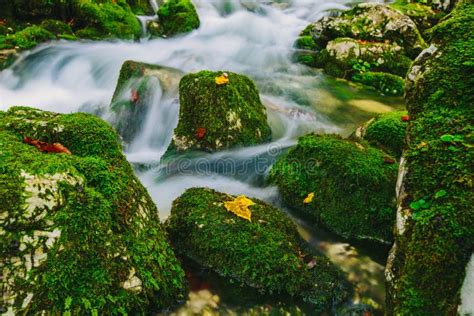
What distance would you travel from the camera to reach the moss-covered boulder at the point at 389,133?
17.2 ft

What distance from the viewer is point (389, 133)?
5.38 metres

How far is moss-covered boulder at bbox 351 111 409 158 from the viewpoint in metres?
5.25

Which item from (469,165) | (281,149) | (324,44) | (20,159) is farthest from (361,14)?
(20,159)

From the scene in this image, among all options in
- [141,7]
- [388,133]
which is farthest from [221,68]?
[141,7]

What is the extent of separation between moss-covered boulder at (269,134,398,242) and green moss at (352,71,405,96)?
557 centimetres

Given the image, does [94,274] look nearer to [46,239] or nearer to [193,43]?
[46,239]

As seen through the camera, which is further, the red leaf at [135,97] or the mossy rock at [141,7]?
the mossy rock at [141,7]

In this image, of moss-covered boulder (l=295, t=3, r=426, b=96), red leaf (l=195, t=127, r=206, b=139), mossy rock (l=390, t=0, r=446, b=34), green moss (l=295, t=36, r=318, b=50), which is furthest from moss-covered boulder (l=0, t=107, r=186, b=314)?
mossy rock (l=390, t=0, r=446, b=34)

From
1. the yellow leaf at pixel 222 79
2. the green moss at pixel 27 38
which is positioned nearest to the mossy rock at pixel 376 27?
the yellow leaf at pixel 222 79

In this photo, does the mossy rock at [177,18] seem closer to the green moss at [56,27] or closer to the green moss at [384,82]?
the green moss at [56,27]

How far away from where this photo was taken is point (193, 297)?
326cm

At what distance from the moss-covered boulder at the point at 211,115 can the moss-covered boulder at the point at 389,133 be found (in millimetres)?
1758

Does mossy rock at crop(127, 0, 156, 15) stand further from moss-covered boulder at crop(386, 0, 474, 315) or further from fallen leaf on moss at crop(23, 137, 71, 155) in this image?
moss-covered boulder at crop(386, 0, 474, 315)

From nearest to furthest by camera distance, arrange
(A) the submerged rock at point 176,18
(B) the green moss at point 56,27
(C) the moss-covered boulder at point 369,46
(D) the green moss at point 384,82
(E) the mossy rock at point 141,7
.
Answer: (D) the green moss at point 384,82, (C) the moss-covered boulder at point 369,46, (B) the green moss at point 56,27, (A) the submerged rock at point 176,18, (E) the mossy rock at point 141,7
